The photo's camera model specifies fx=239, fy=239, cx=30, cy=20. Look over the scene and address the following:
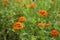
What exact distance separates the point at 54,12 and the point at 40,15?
32 cm

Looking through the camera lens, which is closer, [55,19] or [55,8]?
[55,19]

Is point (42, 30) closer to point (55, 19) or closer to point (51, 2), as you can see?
point (55, 19)

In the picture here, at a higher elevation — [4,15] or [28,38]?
[4,15]

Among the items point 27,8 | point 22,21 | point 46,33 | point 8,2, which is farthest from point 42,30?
point 8,2

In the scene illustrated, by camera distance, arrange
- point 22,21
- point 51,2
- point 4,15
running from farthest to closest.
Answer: point 51,2, point 4,15, point 22,21

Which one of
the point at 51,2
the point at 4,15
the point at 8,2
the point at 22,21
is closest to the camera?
the point at 22,21

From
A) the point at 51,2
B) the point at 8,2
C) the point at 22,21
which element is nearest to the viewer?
the point at 22,21

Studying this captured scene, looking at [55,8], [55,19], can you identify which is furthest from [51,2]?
[55,19]

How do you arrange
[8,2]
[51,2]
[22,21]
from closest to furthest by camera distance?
[22,21]
[8,2]
[51,2]

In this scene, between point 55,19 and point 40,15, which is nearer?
point 40,15

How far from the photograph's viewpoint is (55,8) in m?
2.88

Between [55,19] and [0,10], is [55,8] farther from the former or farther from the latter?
[0,10]

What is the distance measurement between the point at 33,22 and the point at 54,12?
368mm

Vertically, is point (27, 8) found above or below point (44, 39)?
above
